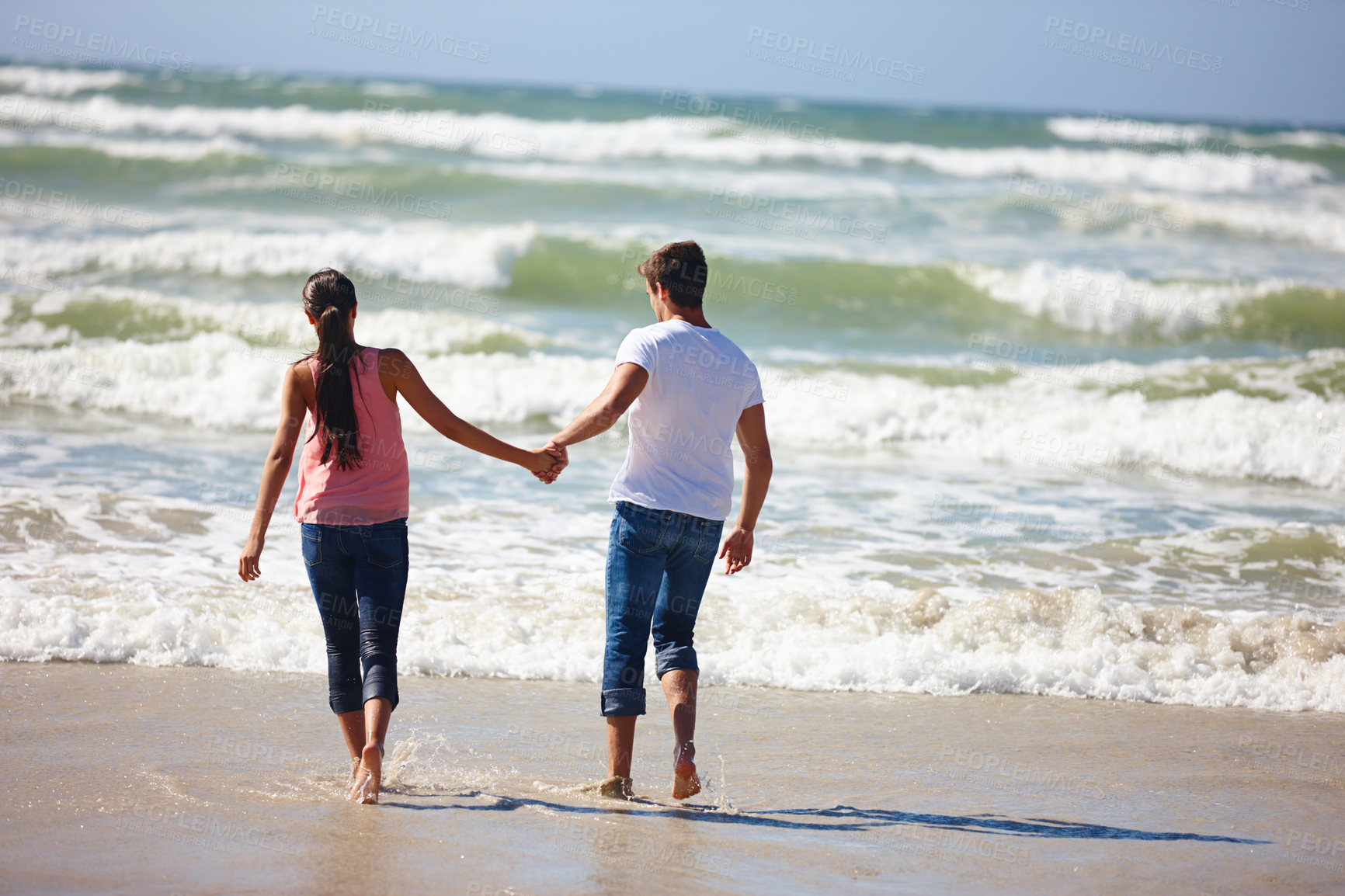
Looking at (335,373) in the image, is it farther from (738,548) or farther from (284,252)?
(284,252)

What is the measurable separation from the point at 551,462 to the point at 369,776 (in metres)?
1.26

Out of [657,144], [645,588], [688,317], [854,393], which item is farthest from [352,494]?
[657,144]

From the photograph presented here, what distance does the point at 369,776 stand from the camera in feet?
12.0

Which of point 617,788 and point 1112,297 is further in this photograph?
point 1112,297

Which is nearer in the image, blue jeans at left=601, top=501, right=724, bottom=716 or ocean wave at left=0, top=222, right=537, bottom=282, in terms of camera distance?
blue jeans at left=601, top=501, right=724, bottom=716

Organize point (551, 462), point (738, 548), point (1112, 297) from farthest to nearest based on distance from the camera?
point (1112, 297)
point (551, 462)
point (738, 548)

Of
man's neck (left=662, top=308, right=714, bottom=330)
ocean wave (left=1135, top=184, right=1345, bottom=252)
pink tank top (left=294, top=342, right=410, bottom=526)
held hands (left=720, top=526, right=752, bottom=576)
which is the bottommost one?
held hands (left=720, top=526, right=752, bottom=576)

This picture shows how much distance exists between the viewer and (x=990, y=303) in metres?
17.9

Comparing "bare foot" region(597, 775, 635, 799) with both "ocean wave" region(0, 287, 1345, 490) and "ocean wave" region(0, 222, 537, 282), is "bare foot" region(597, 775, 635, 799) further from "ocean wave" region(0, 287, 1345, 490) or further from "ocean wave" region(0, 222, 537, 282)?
"ocean wave" region(0, 222, 537, 282)

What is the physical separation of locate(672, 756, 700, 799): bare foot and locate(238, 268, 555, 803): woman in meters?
0.96

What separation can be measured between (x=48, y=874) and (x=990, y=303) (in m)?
16.6

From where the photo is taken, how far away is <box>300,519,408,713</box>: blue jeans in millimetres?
3633

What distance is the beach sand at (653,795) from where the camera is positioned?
3.23 meters

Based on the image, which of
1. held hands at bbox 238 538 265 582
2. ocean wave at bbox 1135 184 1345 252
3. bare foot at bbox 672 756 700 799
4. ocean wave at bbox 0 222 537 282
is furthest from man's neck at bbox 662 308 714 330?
ocean wave at bbox 1135 184 1345 252
